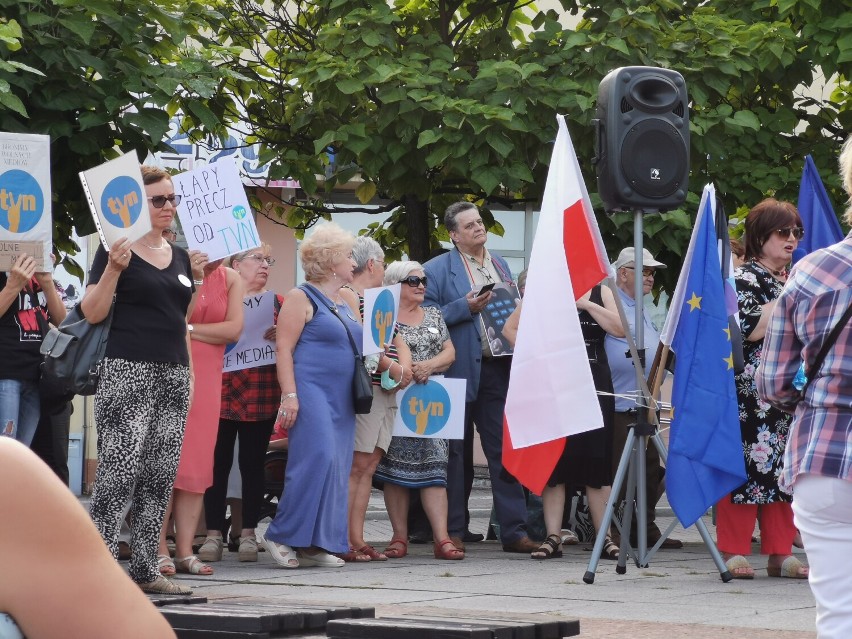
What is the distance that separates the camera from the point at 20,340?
331 inches

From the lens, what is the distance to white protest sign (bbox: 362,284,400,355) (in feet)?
31.5

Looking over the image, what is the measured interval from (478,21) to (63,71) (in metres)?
4.74

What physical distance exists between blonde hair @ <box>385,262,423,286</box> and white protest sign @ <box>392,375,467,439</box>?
28.7 inches

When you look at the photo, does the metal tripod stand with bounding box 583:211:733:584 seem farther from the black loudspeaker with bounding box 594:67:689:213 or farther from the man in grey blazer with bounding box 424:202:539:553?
the man in grey blazer with bounding box 424:202:539:553

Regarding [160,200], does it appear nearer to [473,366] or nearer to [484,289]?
[484,289]

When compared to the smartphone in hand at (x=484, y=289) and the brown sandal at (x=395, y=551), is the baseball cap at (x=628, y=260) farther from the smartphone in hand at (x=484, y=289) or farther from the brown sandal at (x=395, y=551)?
the brown sandal at (x=395, y=551)

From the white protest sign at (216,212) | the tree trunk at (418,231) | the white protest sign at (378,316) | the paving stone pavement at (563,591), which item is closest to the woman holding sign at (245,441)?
the paving stone pavement at (563,591)

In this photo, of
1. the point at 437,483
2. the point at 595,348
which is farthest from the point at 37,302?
the point at 595,348

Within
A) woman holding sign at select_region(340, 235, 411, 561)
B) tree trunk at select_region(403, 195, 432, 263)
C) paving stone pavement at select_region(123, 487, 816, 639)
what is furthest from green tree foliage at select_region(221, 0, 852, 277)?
paving stone pavement at select_region(123, 487, 816, 639)

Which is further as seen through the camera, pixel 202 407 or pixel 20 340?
pixel 202 407

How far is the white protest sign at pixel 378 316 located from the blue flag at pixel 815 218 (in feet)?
8.84

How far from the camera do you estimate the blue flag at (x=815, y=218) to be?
9992 millimetres

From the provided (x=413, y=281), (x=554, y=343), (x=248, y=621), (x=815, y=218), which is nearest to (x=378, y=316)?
(x=413, y=281)

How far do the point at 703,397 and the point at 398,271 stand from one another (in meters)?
2.50
